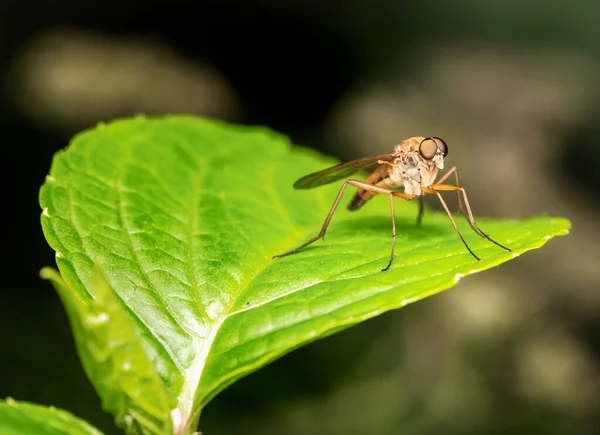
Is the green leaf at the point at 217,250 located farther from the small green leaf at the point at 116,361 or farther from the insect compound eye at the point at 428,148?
the insect compound eye at the point at 428,148

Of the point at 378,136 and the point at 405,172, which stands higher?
the point at 405,172

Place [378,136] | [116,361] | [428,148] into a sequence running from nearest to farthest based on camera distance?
[116,361]
[428,148]
[378,136]

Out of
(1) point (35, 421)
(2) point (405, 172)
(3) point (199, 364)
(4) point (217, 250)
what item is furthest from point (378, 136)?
(1) point (35, 421)

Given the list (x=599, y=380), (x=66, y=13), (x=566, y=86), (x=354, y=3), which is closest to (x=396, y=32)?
(x=354, y=3)

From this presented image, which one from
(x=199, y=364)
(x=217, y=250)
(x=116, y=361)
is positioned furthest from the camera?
(x=217, y=250)

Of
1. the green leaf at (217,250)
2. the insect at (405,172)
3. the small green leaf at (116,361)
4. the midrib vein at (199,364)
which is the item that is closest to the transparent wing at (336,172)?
the insect at (405,172)

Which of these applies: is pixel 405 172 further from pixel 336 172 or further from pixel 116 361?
pixel 116 361

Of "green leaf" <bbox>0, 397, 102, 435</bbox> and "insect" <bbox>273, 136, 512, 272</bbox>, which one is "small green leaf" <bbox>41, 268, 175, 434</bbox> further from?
"insect" <bbox>273, 136, 512, 272</bbox>
